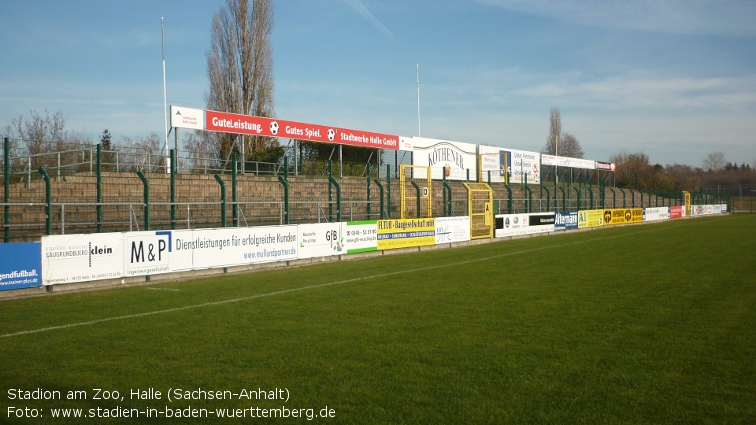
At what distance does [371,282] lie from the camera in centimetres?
1447

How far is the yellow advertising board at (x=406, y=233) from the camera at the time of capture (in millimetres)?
22641

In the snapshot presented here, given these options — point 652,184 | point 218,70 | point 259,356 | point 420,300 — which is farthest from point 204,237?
point 652,184

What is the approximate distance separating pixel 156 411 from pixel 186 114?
22664mm

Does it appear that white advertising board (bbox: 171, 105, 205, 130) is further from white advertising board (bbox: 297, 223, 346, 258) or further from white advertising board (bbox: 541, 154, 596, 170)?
white advertising board (bbox: 541, 154, 596, 170)

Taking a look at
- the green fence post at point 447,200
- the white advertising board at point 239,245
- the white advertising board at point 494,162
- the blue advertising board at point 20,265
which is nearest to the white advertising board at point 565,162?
the white advertising board at point 494,162

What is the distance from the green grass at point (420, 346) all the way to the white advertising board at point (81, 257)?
69 cm

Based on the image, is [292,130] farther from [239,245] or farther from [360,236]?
[239,245]

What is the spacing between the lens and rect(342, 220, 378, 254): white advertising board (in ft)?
68.4

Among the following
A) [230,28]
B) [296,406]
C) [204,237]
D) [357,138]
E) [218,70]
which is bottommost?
[296,406]

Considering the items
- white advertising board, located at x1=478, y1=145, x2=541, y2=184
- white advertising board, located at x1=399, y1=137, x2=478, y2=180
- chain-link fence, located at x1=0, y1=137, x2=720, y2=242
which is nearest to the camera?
chain-link fence, located at x1=0, y1=137, x2=720, y2=242

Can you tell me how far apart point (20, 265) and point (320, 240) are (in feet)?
29.9

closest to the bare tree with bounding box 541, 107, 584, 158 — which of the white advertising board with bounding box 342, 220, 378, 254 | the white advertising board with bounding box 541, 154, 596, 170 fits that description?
the white advertising board with bounding box 541, 154, 596, 170

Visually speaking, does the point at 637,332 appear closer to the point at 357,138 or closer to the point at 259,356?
the point at 259,356

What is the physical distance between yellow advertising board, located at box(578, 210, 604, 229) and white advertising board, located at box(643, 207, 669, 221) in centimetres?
1081
